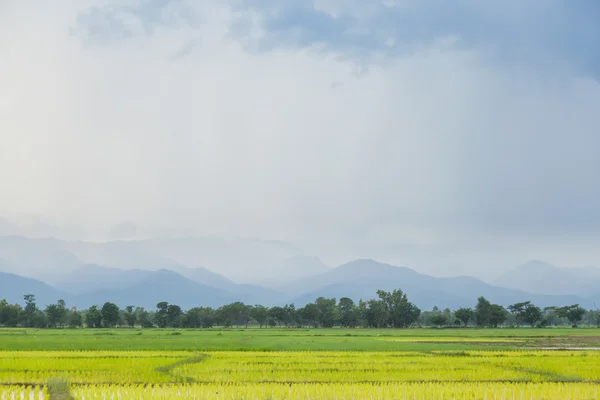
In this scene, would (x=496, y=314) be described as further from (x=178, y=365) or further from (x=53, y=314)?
(x=178, y=365)

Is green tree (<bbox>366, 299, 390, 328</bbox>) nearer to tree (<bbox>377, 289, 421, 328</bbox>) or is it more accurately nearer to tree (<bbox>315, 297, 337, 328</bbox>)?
→ tree (<bbox>377, 289, 421, 328</bbox>)

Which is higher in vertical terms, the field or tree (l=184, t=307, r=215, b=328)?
the field

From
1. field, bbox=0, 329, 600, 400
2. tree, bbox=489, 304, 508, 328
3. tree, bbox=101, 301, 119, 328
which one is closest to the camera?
field, bbox=0, 329, 600, 400

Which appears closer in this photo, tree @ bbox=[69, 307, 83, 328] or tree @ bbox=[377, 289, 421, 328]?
tree @ bbox=[69, 307, 83, 328]

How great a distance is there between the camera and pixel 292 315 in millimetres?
107500

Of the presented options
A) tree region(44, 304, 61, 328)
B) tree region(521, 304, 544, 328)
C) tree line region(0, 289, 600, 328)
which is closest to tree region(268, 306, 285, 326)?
tree line region(0, 289, 600, 328)

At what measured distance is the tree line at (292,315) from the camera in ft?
310

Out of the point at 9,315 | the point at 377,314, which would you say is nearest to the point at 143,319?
the point at 9,315

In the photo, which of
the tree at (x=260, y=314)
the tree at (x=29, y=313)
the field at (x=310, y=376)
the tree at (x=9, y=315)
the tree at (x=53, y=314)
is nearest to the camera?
the field at (x=310, y=376)

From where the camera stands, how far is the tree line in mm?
94562

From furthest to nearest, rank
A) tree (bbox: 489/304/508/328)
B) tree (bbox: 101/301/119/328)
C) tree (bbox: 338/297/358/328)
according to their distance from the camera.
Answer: tree (bbox: 338/297/358/328) → tree (bbox: 489/304/508/328) → tree (bbox: 101/301/119/328)

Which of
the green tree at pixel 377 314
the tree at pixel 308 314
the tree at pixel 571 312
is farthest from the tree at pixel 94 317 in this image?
the tree at pixel 571 312

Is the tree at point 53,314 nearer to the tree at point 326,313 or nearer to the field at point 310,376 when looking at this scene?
the tree at point 326,313

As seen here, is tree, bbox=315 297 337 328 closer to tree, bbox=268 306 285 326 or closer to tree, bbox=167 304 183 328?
tree, bbox=268 306 285 326
